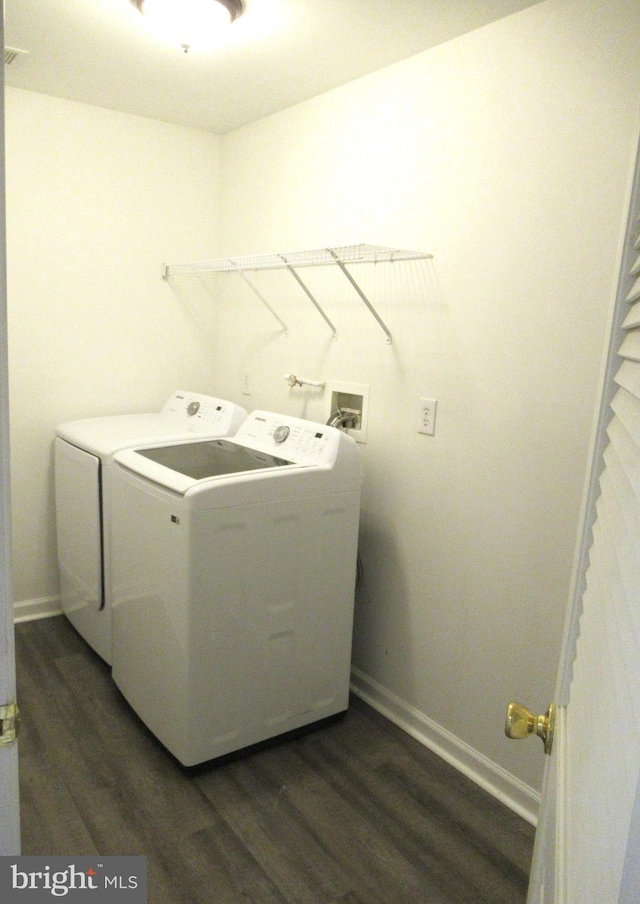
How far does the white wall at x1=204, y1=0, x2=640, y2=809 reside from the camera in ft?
5.67

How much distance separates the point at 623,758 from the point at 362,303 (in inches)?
85.1

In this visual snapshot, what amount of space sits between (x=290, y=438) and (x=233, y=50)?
133 centimetres

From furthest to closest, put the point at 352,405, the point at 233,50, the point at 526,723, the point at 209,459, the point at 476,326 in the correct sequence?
Answer: the point at 352,405 < the point at 209,459 < the point at 233,50 < the point at 476,326 < the point at 526,723

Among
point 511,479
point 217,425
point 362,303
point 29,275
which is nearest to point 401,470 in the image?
point 511,479

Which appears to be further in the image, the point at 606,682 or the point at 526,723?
the point at 526,723

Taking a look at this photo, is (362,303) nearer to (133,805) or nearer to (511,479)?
(511,479)

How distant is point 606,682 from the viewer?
563mm

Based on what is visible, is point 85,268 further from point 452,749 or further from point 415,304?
point 452,749

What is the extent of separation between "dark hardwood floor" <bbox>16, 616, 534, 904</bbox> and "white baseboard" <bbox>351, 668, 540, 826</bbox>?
34 mm

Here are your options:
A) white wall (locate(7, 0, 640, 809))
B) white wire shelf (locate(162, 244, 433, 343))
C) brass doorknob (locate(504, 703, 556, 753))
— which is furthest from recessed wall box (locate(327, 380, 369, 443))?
brass doorknob (locate(504, 703, 556, 753))

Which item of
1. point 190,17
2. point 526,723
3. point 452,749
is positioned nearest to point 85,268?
point 190,17

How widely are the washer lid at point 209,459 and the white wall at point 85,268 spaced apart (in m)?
0.84

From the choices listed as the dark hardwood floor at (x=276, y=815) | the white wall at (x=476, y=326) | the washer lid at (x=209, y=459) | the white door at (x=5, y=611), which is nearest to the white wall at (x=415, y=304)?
the white wall at (x=476, y=326)

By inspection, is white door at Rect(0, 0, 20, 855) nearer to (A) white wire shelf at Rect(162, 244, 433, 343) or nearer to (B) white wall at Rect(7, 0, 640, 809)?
(B) white wall at Rect(7, 0, 640, 809)
